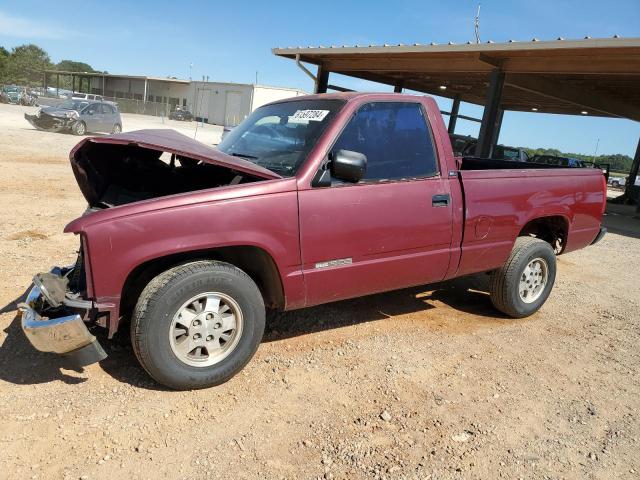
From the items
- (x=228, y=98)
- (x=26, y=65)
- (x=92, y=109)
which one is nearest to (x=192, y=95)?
(x=228, y=98)

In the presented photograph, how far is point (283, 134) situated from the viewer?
3828 mm

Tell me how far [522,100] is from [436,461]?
20.8 metres

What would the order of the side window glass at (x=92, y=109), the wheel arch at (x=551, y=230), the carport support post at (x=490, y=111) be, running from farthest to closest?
1. the side window glass at (x=92, y=109)
2. the carport support post at (x=490, y=111)
3. the wheel arch at (x=551, y=230)

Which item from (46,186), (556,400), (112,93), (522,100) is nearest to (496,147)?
(522,100)

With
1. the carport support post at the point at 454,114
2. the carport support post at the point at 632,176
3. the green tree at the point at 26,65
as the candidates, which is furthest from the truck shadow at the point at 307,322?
the green tree at the point at 26,65

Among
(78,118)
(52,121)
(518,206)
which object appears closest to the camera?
(518,206)

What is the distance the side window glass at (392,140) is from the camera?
3588mm

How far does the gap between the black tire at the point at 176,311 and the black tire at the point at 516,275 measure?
252 cm

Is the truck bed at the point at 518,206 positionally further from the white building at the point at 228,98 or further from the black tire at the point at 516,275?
the white building at the point at 228,98

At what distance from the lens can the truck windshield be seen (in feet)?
11.5

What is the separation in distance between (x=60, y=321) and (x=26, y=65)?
279ft

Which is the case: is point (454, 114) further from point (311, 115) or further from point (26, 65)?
point (26, 65)

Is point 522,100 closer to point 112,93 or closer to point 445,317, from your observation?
point 445,317

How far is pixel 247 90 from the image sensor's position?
47.8 metres
